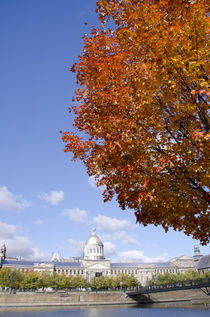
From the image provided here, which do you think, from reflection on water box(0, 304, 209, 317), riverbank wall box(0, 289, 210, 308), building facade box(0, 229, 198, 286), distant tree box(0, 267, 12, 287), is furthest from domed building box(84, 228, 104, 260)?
reflection on water box(0, 304, 209, 317)

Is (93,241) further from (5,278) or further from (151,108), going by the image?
(151,108)

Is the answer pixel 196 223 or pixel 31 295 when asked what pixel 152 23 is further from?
pixel 31 295

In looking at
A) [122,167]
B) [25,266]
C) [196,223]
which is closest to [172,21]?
[122,167]

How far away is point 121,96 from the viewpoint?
25.7ft

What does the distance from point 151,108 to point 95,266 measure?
149708 millimetres

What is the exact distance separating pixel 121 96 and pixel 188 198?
12.2ft

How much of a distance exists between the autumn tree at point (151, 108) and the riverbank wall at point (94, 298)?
68.5m

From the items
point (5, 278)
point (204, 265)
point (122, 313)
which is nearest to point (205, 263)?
point (204, 265)

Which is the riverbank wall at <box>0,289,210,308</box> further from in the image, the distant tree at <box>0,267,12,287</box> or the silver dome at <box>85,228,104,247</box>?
the silver dome at <box>85,228,104,247</box>

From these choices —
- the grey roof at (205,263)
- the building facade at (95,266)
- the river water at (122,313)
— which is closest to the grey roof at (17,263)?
the building facade at (95,266)

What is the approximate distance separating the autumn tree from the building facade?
141 metres

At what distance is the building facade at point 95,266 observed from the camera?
463ft

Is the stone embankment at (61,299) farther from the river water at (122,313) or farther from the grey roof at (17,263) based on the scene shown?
the grey roof at (17,263)

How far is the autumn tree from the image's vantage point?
698 centimetres
